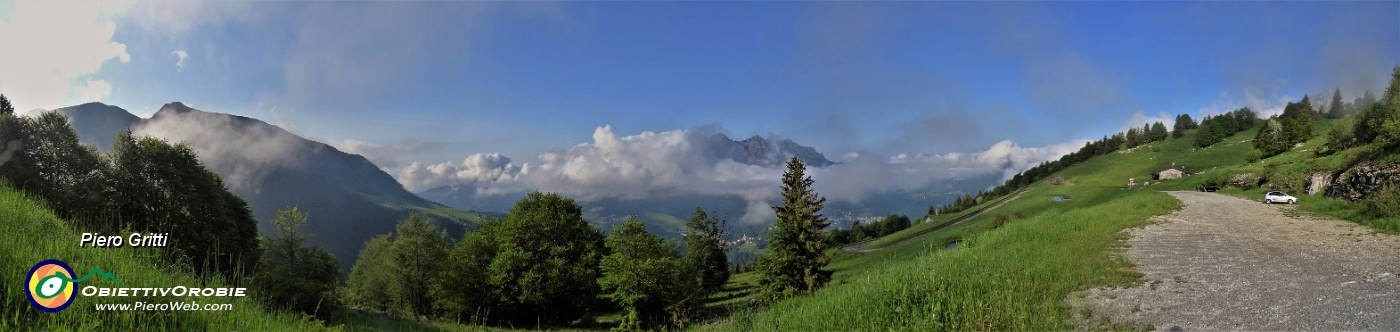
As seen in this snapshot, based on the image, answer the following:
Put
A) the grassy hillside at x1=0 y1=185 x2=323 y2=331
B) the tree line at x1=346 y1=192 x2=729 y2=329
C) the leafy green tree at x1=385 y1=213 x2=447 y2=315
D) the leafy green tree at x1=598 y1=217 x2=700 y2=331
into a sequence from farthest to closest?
the leafy green tree at x1=385 y1=213 x2=447 y2=315, the tree line at x1=346 y1=192 x2=729 y2=329, the leafy green tree at x1=598 y1=217 x2=700 y2=331, the grassy hillside at x1=0 y1=185 x2=323 y2=331

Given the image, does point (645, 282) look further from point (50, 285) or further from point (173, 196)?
point (50, 285)

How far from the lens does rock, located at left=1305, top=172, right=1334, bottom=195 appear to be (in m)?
38.6

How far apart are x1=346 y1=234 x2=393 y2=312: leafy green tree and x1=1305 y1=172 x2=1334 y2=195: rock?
90910 mm

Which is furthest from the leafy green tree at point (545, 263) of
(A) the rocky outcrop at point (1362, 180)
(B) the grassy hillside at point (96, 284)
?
(A) the rocky outcrop at point (1362, 180)

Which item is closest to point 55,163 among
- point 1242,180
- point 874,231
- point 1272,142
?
point 1242,180

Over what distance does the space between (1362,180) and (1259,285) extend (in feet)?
120

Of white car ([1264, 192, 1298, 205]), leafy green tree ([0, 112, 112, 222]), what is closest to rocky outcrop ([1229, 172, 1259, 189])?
white car ([1264, 192, 1298, 205])

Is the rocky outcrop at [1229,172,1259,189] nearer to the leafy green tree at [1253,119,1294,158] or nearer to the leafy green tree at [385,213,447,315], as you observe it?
the leafy green tree at [1253,119,1294,158]

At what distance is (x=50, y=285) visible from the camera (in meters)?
5.48

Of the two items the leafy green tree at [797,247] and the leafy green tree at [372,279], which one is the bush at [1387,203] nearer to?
the leafy green tree at [797,247]

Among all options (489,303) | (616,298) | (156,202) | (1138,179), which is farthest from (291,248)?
(1138,179)

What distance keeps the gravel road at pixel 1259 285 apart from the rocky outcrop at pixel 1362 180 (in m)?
15.4

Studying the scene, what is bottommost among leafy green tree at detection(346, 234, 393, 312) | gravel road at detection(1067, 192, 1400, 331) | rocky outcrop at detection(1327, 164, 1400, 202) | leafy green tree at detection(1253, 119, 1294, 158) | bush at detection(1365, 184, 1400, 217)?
leafy green tree at detection(346, 234, 393, 312)

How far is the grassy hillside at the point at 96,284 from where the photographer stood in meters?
5.10
